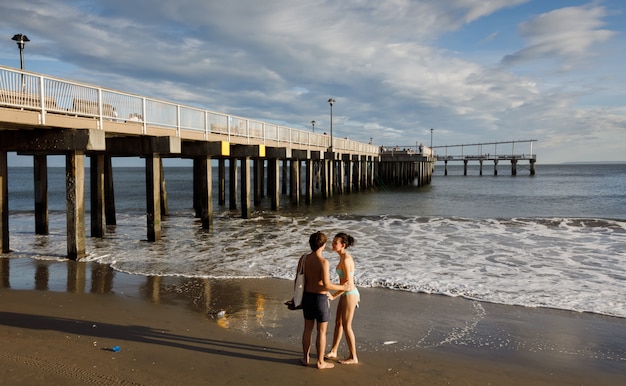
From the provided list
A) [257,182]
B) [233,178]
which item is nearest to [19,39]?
[233,178]

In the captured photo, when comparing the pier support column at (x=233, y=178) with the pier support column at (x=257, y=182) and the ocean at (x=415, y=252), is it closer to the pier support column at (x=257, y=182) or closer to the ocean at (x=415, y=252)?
the ocean at (x=415, y=252)

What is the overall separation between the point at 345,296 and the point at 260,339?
1.62 meters

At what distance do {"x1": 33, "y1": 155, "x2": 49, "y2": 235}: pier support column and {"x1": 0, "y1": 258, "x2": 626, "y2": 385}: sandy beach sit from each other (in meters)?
8.06

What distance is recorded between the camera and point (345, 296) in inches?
185

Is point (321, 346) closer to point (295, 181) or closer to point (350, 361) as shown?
point (350, 361)

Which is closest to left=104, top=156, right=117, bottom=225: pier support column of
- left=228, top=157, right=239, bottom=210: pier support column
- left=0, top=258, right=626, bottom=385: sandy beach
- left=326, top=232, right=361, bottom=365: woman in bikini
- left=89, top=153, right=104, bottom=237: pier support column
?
left=89, top=153, right=104, bottom=237: pier support column

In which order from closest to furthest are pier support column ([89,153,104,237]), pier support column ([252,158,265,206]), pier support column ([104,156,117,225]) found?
pier support column ([89,153,104,237])
pier support column ([104,156,117,225])
pier support column ([252,158,265,206])

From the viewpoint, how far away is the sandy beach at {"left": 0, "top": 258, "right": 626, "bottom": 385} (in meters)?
4.62

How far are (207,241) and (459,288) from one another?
8.62 meters

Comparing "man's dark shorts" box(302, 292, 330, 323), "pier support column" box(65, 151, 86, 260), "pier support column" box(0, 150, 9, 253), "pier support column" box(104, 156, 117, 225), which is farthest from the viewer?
"pier support column" box(104, 156, 117, 225)

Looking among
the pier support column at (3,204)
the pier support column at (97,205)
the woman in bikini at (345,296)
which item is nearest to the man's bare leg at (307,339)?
the woman in bikini at (345,296)

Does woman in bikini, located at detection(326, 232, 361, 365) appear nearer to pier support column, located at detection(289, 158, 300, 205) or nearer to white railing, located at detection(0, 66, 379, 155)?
white railing, located at detection(0, 66, 379, 155)

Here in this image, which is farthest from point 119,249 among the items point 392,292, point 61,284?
point 392,292

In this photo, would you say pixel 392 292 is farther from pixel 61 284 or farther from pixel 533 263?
pixel 61 284
